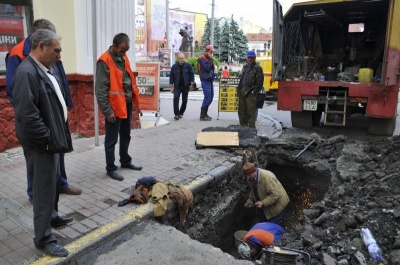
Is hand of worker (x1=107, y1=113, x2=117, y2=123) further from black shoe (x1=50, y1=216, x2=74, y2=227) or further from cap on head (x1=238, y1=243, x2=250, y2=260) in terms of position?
cap on head (x1=238, y1=243, x2=250, y2=260)

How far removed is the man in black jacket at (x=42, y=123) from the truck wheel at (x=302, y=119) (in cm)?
708

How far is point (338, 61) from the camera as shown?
1044 centimetres

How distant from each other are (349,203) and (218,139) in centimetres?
273

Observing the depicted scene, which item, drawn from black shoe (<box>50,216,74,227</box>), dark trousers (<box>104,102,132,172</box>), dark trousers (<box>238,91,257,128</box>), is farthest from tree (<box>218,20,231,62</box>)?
black shoe (<box>50,216,74,227</box>)

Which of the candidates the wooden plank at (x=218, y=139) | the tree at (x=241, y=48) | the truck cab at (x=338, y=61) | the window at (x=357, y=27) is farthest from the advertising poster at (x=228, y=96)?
the tree at (x=241, y=48)

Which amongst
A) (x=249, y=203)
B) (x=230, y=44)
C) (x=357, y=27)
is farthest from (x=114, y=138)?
(x=230, y=44)

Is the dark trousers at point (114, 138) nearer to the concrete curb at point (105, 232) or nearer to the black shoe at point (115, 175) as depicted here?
the black shoe at point (115, 175)

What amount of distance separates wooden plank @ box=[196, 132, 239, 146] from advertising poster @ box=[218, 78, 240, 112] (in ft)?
9.24

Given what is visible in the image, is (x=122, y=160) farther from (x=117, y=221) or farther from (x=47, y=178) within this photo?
(x=47, y=178)

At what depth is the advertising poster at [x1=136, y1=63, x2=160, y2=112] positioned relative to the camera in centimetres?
943

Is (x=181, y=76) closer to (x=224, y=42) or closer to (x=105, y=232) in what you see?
(x=105, y=232)

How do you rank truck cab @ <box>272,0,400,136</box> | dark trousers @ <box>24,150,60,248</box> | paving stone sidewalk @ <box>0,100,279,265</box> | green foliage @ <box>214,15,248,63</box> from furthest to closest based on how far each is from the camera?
green foliage @ <box>214,15,248,63</box> → truck cab @ <box>272,0,400,136</box> → paving stone sidewalk @ <box>0,100,279,265</box> → dark trousers @ <box>24,150,60,248</box>

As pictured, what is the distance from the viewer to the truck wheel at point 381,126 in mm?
8016

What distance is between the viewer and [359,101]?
7.71 meters
